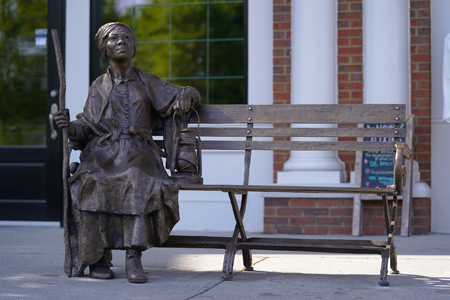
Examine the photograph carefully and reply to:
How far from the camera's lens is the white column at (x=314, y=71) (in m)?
6.67

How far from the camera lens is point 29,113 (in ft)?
25.0

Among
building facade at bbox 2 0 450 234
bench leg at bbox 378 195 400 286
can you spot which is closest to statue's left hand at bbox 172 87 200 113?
bench leg at bbox 378 195 400 286

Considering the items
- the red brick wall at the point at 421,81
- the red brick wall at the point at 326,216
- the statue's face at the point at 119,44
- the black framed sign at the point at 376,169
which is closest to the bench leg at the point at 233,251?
the statue's face at the point at 119,44

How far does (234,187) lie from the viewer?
396 centimetres

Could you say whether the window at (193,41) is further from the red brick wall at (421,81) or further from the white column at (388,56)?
the red brick wall at (421,81)

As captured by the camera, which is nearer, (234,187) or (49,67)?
(234,187)

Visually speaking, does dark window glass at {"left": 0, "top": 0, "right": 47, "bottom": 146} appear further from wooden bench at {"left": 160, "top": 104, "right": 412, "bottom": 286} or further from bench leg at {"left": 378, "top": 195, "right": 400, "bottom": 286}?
bench leg at {"left": 378, "top": 195, "right": 400, "bottom": 286}

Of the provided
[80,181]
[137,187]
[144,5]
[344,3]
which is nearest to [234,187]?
[137,187]

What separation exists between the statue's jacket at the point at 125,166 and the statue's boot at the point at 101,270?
0.07m

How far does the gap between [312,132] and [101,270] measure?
1489 mm

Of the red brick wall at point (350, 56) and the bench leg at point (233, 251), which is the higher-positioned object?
the red brick wall at point (350, 56)

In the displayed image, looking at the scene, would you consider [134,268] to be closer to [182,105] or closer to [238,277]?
[238,277]

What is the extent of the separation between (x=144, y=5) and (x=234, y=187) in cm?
399

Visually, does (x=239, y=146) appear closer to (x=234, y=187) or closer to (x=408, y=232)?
(x=234, y=187)
